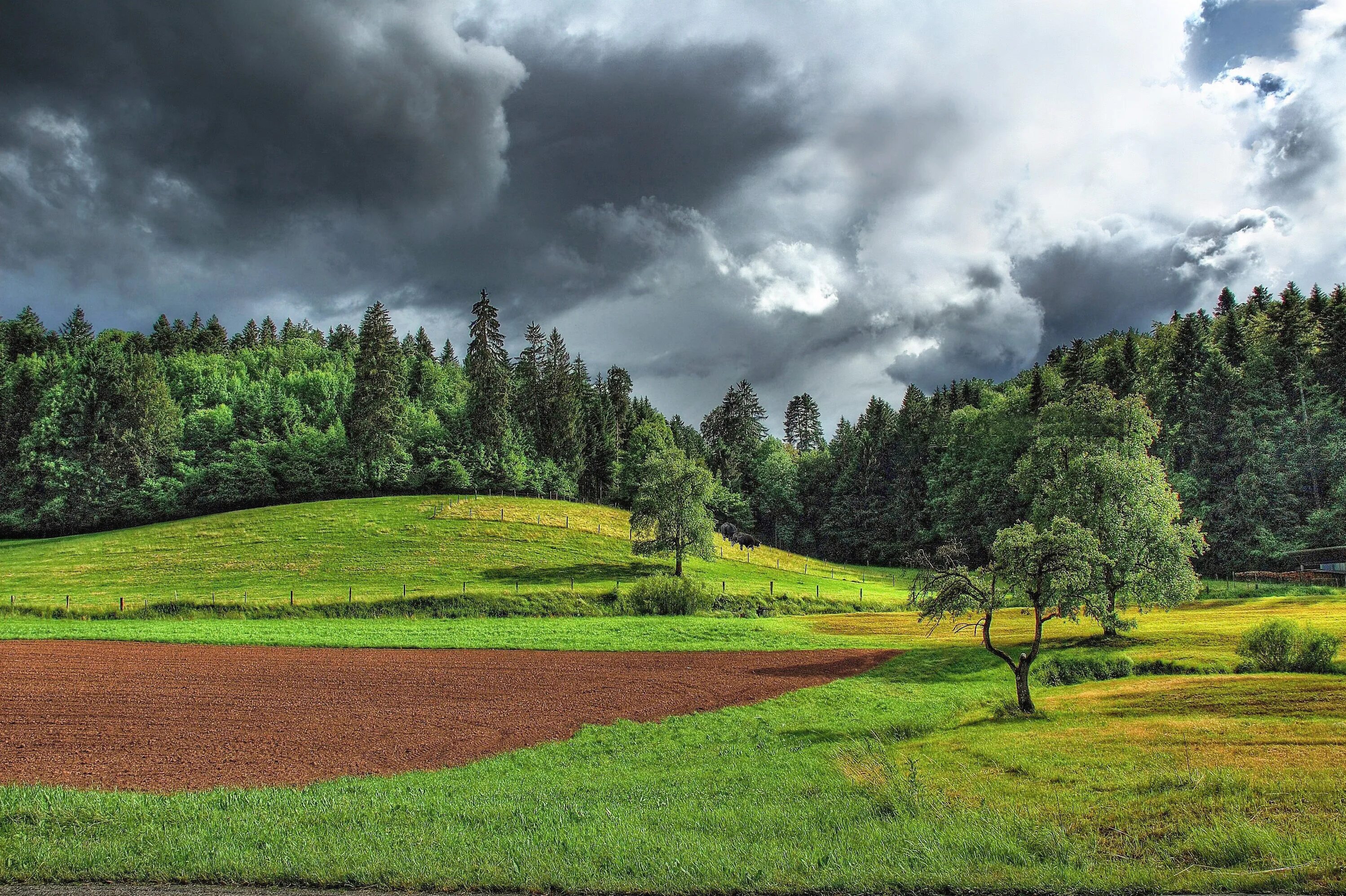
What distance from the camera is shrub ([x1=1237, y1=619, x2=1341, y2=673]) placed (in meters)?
25.8

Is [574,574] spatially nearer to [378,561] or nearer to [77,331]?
[378,561]

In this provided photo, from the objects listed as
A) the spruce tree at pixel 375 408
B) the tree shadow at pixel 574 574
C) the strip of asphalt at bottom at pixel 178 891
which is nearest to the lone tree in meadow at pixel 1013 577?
the strip of asphalt at bottom at pixel 178 891

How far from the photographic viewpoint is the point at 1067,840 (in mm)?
10094

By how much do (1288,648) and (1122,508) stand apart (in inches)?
578

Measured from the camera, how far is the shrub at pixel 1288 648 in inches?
1015

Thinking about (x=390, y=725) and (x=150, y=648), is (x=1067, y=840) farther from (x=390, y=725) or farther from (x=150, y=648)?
(x=150, y=648)

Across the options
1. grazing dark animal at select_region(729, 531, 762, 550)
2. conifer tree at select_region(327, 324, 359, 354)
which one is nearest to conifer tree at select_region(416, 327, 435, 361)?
conifer tree at select_region(327, 324, 359, 354)

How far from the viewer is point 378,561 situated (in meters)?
65.6

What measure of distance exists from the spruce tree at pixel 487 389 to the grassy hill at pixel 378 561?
526 inches

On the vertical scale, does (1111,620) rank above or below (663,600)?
below

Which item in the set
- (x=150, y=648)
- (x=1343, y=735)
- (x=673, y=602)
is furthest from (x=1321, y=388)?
(x=150, y=648)

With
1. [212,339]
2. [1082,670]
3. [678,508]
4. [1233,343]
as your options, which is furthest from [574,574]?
[212,339]

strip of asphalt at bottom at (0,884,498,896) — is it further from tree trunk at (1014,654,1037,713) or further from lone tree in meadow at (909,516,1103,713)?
lone tree in meadow at (909,516,1103,713)

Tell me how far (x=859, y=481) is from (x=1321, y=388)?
61.3 metres
